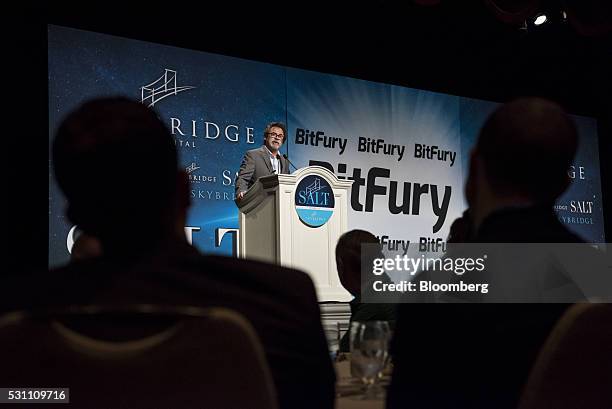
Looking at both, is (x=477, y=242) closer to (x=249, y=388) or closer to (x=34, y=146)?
(x=249, y=388)

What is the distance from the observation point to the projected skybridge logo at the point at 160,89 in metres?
6.72

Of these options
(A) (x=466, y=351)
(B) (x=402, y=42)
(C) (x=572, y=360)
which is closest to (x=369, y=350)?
(A) (x=466, y=351)

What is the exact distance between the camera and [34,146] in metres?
6.21

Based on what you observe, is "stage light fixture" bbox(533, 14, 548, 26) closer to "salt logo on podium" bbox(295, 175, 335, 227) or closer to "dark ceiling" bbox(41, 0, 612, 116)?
"dark ceiling" bbox(41, 0, 612, 116)

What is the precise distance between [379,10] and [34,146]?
416cm

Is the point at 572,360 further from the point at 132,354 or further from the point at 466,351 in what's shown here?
the point at 132,354

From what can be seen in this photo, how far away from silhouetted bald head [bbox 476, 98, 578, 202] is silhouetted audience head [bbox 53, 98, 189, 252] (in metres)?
0.54

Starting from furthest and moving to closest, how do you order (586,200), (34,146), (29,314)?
1. (586,200)
2. (34,146)
3. (29,314)

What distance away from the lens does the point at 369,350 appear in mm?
1416

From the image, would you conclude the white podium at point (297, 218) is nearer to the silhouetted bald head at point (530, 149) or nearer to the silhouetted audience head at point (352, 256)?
the silhouetted audience head at point (352, 256)

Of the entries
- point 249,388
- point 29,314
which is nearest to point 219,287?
point 249,388

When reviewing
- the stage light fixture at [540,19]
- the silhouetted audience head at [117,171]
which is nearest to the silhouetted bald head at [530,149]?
the silhouetted audience head at [117,171]

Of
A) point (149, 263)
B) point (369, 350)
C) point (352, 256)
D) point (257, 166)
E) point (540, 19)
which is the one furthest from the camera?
point (540, 19)

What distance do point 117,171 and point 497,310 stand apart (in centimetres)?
60
